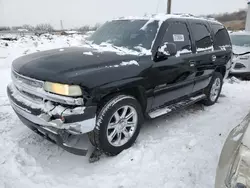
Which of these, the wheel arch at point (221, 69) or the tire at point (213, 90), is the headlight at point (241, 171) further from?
the wheel arch at point (221, 69)

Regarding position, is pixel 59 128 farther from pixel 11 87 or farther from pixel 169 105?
pixel 169 105

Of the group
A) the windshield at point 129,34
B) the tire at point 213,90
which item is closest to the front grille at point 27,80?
the windshield at point 129,34

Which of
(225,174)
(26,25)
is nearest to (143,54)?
(225,174)

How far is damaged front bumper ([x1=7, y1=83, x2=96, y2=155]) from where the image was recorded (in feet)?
9.02

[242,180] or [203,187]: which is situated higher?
[242,180]

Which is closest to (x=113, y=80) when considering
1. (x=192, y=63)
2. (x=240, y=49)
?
(x=192, y=63)

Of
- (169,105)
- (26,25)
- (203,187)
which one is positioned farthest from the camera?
(26,25)

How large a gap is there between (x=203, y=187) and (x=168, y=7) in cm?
1490

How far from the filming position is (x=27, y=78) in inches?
120

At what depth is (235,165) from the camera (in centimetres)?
171

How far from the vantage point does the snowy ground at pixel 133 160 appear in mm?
2885

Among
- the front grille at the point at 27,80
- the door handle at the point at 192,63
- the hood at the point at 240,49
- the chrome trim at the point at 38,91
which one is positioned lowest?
the hood at the point at 240,49

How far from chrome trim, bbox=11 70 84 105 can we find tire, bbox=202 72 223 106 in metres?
3.40

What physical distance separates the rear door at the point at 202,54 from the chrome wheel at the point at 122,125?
1683 mm
